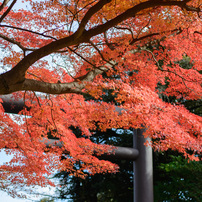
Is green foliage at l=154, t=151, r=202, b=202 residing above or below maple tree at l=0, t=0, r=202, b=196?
below

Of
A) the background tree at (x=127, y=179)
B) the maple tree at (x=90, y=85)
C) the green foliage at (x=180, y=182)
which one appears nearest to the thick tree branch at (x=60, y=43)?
the maple tree at (x=90, y=85)

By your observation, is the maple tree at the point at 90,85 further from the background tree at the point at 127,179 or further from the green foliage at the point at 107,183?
the green foliage at the point at 107,183

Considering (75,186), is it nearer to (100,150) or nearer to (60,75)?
(100,150)

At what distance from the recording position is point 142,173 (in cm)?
720

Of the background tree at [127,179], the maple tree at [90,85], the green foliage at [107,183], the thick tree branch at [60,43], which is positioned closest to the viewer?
the thick tree branch at [60,43]

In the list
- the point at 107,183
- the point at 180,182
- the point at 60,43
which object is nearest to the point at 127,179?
the point at 107,183

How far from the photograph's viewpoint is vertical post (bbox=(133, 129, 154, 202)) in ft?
23.2

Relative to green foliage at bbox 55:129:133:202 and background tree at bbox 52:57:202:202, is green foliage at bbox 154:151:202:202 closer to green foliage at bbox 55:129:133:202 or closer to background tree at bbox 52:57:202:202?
background tree at bbox 52:57:202:202

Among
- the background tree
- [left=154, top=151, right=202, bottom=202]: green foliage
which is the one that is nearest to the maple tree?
[left=154, top=151, right=202, bottom=202]: green foliage

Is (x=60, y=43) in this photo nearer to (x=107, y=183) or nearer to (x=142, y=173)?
(x=142, y=173)

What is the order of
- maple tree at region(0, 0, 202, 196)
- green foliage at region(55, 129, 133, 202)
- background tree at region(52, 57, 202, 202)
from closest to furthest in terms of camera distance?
maple tree at region(0, 0, 202, 196) < background tree at region(52, 57, 202, 202) < green foliage at region(55, 129, 133, 202)

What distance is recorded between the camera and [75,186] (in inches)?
378

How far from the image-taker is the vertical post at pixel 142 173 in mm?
7079

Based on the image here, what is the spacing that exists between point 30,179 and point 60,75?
2.44 metres
